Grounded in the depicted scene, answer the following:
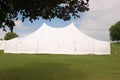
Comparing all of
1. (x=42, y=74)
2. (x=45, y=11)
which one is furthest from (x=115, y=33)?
(x=45, y=11)

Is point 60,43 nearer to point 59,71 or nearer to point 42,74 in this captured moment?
point 59,71

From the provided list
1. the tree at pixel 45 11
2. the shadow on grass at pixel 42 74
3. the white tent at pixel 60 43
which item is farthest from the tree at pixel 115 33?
the tree at pixel 45 11

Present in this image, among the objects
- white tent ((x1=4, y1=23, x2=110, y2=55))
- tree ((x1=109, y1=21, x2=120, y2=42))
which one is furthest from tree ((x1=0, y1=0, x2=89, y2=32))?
tree ((x1=109, y1=21, x2=120, y2=42))

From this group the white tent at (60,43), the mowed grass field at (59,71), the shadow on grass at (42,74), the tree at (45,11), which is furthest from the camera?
the white tent at (60,43)

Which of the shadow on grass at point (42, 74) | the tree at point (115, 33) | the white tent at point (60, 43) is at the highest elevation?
the tree at point (115, 33)

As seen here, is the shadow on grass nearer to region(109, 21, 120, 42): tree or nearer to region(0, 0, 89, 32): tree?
region(0, 0, 89, 32): tree

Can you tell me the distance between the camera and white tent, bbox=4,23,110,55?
4791 cm

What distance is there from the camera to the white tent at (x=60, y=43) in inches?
1886

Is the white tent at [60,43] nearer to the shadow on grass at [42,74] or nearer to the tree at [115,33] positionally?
the shadow on grass at [42,74]

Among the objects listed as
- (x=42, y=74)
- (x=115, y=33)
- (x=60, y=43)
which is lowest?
(x=42, y=74)

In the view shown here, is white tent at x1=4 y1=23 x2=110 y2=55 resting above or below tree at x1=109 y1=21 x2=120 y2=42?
below

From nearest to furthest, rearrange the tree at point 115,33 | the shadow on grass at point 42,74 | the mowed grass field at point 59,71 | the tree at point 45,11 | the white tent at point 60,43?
the tree at point 45,11, the shadow on grass at point 42,74, the mowed grass field at point 59,71, the white tent at point 60,43, the tree at point 115,33

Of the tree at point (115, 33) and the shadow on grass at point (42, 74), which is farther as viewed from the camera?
the tree at point (115, 33)

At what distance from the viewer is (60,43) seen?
4803 centimetres
